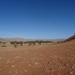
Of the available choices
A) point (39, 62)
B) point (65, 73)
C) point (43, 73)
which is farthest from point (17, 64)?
point (65, 73)

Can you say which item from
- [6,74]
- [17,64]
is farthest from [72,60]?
[6,74]

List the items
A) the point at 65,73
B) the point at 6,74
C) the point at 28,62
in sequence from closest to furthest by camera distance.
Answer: the point at 65,73
the point at 6,74
the point at 28,62

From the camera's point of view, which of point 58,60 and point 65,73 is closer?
point 65,73

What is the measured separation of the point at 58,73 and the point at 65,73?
0.48 m

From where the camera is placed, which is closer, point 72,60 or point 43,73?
point 43,73

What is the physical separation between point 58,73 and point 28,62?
321 centimetres

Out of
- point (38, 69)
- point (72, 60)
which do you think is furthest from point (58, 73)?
point (72, 60)

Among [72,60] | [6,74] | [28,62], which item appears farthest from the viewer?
[28,62]

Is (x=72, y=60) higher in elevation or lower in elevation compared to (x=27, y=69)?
higher

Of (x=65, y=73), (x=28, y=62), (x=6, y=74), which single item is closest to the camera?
(x=65, y=73)

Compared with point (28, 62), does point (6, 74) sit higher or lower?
lower

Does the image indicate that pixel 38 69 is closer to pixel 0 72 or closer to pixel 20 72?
pixel 20 72

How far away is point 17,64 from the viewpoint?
9.83 metres

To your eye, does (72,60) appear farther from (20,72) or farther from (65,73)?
(20,72)
